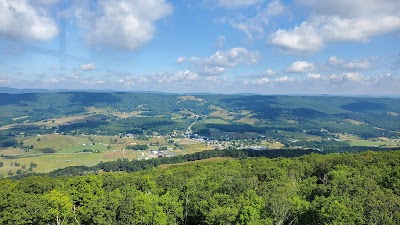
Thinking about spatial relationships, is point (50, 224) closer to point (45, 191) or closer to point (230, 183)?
point (45, 191)

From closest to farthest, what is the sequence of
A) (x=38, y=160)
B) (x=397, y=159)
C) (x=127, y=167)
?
(x=397, y=159), (x=127, y=167), (x=38, y=160)

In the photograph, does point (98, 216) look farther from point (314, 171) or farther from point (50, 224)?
point (314, 171)

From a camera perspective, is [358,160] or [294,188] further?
[358,160]

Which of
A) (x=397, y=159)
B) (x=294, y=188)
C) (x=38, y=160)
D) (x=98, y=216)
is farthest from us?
(x=38, y=160)

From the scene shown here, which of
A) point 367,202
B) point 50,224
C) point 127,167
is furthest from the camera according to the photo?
point 127,167

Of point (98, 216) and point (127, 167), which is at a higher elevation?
point (98, 216)

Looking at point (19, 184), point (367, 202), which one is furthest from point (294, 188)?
point (19, 184)

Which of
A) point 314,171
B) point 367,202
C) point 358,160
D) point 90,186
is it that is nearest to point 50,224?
point 90,186

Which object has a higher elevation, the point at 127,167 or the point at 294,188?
the point at 294,188

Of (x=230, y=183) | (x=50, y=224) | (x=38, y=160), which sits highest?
(x=230, y=183)

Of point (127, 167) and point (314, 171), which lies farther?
point (127, 167)
